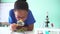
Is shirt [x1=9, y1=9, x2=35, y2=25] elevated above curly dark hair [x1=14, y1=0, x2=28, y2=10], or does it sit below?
below

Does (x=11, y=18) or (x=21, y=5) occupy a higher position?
(x=21, y=5)

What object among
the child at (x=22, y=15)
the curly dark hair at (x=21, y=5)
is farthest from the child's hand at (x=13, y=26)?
the curly dark hair at (x=21, y=5)

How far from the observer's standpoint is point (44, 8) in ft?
4.72

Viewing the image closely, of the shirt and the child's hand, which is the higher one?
the shirt

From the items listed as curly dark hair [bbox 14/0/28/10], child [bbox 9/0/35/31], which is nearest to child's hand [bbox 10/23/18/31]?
child [bbox 9/0/35/31]

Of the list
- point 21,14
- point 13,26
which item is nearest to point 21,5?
point 21,14

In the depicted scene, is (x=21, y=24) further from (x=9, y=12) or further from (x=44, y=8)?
(x=44, y=8)

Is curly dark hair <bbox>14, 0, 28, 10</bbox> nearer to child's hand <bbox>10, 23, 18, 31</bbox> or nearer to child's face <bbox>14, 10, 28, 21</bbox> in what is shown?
child's face <bbox>14, 10, 28, 21</bbox>

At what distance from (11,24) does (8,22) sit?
0.14 ft

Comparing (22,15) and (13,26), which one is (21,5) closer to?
(22,15)

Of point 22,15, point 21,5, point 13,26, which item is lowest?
point 13,26

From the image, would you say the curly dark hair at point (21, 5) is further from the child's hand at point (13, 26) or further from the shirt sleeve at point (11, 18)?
the child's hand at point (13, 26)

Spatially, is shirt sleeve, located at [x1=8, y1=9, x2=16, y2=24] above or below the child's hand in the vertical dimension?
above

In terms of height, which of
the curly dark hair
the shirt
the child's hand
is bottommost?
the child's hand
